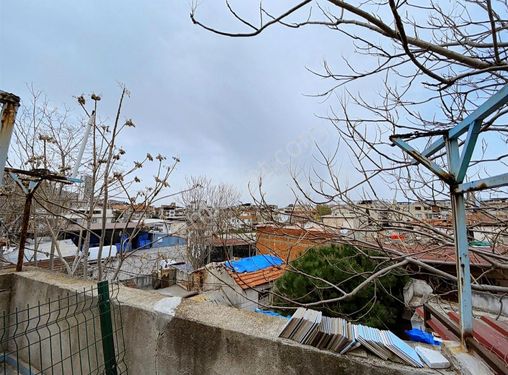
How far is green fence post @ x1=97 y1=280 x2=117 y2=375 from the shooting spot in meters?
1.51

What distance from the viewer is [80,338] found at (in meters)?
1.72

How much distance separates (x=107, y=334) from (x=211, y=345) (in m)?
0.75

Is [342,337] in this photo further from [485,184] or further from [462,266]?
[485,184]

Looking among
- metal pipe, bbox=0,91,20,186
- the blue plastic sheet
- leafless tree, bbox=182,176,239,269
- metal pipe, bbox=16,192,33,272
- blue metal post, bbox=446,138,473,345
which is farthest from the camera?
leafless tree, bbox=182,176,239,269

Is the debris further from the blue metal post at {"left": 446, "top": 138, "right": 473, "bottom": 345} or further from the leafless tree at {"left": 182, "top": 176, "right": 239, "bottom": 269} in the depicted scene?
the leafless tree at {"left": 182, "top": 176, "right": 239, "bottom": 269}

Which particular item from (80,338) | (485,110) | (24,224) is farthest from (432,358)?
(24,224)

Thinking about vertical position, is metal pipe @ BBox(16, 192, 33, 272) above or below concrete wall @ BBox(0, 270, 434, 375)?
above

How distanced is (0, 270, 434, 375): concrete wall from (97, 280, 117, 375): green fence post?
9 centimetres

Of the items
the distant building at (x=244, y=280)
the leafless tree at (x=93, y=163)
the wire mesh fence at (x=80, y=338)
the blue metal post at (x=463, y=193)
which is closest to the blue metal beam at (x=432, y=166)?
the blue metal post at (x=463, y=193)

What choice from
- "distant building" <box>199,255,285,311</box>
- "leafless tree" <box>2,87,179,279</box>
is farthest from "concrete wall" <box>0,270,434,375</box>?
"distant building" <box>199,255,285,311</box>

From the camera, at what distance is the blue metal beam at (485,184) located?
89 centimetres

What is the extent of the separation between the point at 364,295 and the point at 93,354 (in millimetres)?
4742

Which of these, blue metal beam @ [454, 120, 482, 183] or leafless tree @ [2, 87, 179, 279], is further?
leafless tree @ [2, 87, 179, 279]

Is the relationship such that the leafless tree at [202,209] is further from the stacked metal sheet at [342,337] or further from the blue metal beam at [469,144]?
the blue metal beam at [469,144]
